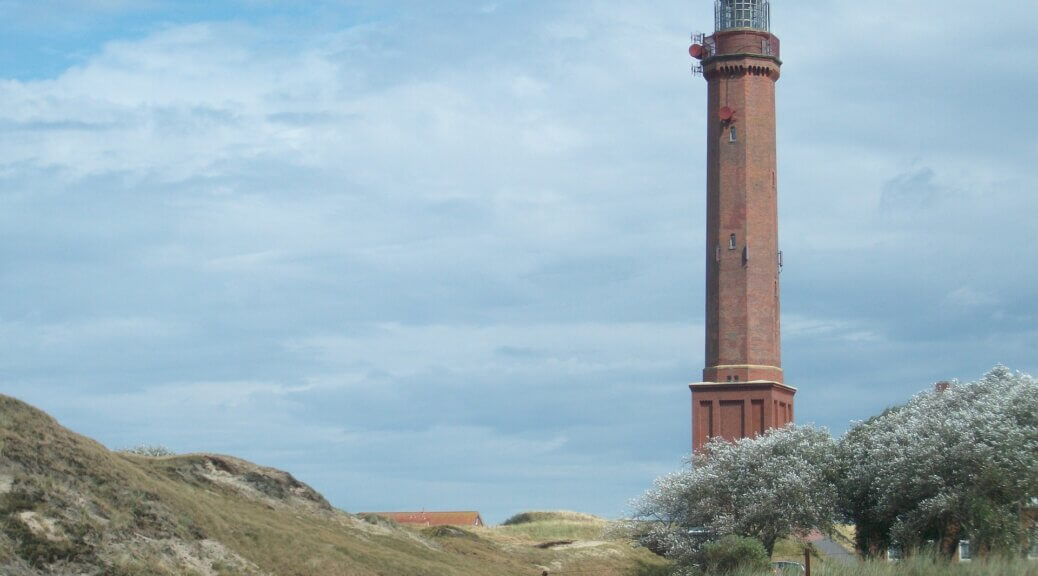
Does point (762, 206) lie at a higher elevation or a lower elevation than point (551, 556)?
higher

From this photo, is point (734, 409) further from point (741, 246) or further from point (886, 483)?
point (886, 483)

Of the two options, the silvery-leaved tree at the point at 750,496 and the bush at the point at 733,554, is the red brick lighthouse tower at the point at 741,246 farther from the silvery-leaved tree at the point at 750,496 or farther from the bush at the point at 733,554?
the bush at the point at 733,554

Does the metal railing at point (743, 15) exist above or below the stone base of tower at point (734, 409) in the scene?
above

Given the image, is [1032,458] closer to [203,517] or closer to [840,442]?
[840,442]

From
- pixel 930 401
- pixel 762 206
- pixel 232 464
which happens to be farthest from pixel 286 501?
pixel 762 206

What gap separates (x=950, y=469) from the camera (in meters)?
55.6

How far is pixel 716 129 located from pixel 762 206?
17.9 ft

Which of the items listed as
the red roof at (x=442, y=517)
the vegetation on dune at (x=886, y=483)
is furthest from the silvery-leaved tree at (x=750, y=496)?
the red roof at (x=442, y=517)

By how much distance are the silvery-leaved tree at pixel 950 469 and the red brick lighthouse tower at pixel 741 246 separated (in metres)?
18.0

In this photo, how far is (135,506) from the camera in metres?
36.8

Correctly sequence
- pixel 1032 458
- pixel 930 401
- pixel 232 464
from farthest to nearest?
pixel 930 401 → pixel 1032 458 → pixel 232 464

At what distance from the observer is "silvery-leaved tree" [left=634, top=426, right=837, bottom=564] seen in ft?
202

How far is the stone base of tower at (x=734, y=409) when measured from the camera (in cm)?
8000

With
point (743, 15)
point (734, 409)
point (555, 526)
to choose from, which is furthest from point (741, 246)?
point (555, 526)
